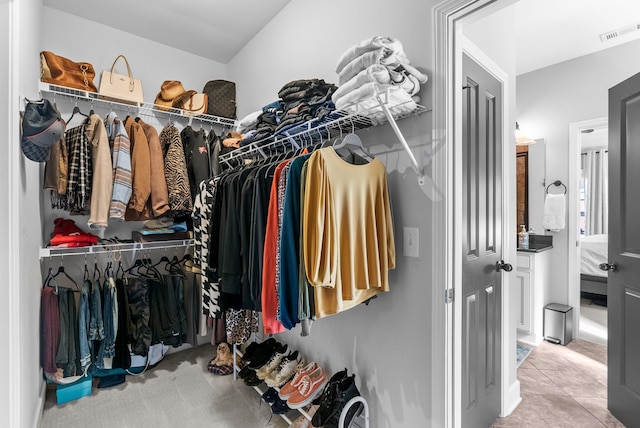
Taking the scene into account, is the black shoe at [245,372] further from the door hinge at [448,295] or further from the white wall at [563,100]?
the white wall at [563,100]

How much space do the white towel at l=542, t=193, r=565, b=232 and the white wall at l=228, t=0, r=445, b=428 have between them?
2.70 metres

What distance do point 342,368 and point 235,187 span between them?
1197 mm

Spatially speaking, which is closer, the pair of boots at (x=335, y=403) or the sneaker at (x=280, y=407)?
the pair of boots at (x=335, y=403)

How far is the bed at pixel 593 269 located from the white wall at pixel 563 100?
1420 mm

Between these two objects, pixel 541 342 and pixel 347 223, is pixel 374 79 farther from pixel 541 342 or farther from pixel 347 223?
pixel 541 342

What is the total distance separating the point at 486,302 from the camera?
6.14 feet

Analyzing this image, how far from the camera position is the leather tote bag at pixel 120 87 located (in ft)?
8.13

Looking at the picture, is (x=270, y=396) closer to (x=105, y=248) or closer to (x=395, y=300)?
(x=395, y=300)

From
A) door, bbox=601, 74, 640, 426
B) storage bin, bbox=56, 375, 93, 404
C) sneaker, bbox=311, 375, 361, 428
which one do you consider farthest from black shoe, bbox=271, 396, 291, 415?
door, bbox=601, 74, 640, 426

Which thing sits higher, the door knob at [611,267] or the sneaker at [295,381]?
the door knob at [611,267]

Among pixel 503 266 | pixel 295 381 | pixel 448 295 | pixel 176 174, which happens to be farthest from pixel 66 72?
pixel 503 266

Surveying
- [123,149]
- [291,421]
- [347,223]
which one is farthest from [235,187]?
[291,421]

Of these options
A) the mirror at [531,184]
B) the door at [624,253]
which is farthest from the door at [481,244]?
the mirror at [531,184]

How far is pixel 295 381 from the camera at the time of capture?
1854mm
